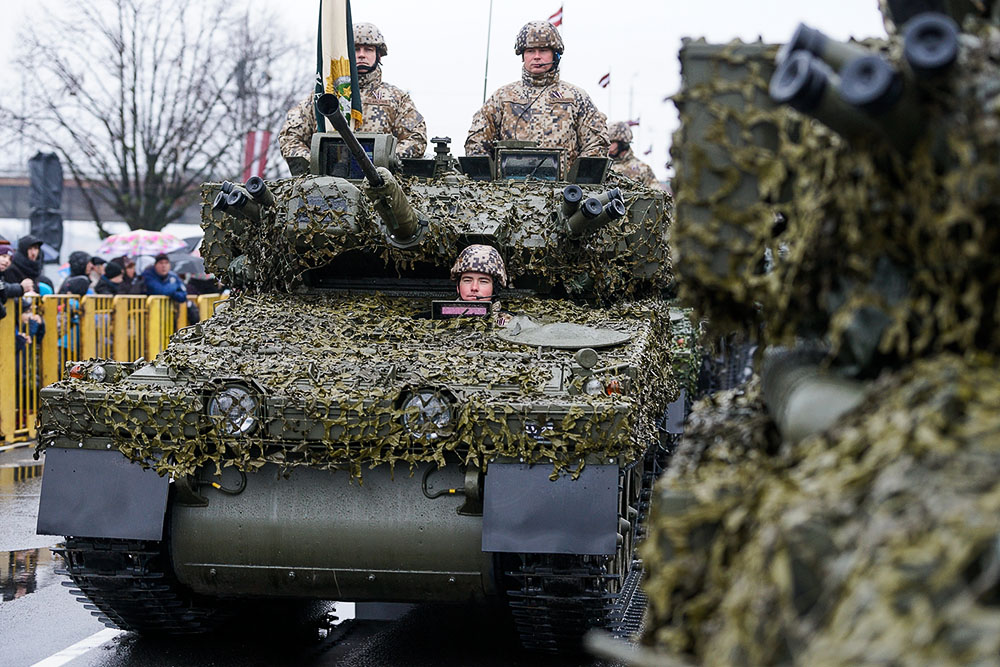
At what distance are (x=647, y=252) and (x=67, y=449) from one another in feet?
12.7

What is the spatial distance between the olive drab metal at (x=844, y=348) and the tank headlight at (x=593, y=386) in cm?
258

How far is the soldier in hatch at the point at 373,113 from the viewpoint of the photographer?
9750mm

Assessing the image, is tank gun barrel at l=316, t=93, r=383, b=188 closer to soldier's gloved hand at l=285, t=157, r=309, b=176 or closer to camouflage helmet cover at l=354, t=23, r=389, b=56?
soldier's gloved hand at l=285, t=157, r=309, b=176

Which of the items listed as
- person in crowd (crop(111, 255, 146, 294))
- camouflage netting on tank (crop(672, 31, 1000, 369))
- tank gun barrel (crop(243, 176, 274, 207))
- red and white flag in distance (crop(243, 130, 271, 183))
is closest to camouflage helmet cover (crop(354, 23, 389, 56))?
tank gun barrel (crop(243, 176, 274, 207))

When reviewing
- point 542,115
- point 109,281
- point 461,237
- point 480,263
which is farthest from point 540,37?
point 109,281

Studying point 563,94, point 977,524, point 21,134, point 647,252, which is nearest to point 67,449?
point 647,252

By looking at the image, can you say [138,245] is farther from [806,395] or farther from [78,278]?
[806,395]

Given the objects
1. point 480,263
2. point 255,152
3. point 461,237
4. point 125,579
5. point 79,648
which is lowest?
point 79,648

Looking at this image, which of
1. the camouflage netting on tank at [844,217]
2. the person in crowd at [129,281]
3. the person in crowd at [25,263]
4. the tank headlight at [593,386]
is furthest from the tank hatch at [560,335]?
the person in crowd at [129,281]

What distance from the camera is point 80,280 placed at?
1514 centimetres

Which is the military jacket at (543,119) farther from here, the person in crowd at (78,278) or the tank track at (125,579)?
the person in crowd at (78,278)

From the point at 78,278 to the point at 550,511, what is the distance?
11.2 m

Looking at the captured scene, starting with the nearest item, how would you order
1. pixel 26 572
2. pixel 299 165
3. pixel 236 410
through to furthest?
pixel 236 410 → pixel 26 572 → pixel 299 165

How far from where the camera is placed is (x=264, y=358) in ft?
20.4
